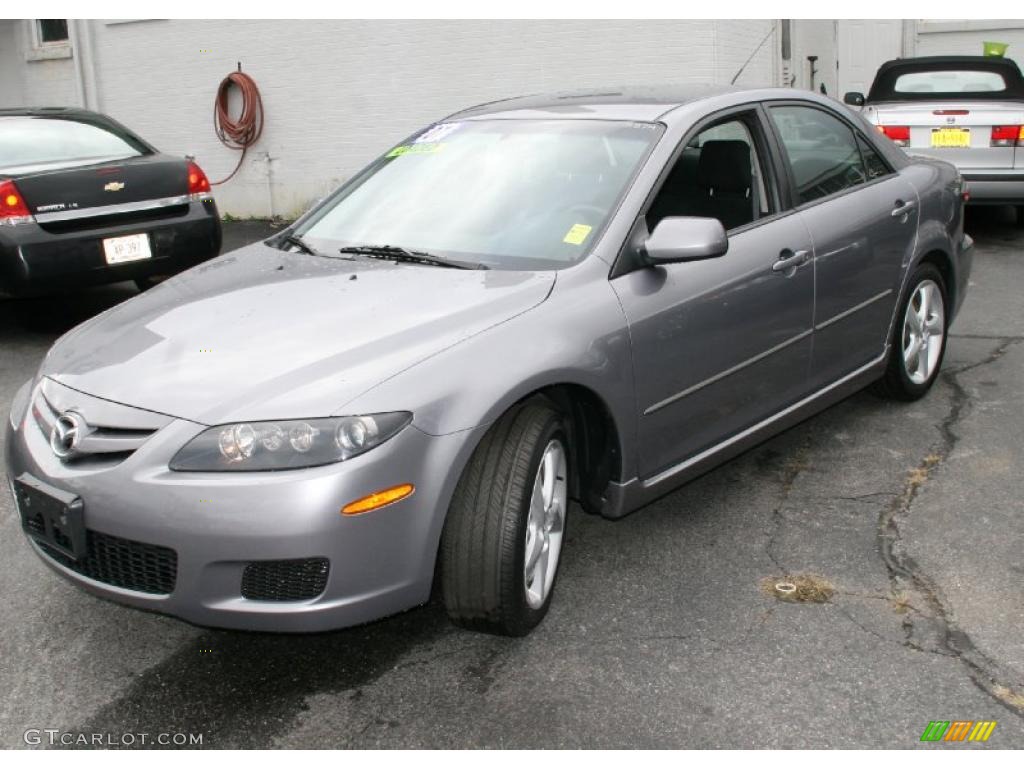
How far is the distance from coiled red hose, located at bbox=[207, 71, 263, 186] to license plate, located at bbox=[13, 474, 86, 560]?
31.1ft

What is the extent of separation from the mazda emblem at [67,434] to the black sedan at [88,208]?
13.3ft

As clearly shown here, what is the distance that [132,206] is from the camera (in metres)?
7.28

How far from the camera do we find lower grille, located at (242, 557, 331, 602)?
9.59 feet

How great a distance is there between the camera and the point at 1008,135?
8.95m

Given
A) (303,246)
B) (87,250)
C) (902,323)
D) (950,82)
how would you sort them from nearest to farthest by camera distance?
(303,246) → (902,323) → (87,250) → (950,82)

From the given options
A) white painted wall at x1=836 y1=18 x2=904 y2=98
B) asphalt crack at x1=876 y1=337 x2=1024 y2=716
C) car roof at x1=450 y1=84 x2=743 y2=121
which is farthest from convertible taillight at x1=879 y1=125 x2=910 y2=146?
white painted wall at x1=836 y1=18 x2=904 y2=98

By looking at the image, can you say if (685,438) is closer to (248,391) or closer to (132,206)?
(248,391)

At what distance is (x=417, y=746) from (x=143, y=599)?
802 mm

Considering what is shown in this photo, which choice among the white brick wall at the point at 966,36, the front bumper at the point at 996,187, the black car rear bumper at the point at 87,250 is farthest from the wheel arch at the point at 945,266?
the white brick wall at the point at 966,36

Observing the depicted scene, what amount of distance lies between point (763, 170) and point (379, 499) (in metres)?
2.27

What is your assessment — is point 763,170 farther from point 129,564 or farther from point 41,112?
point 41,112

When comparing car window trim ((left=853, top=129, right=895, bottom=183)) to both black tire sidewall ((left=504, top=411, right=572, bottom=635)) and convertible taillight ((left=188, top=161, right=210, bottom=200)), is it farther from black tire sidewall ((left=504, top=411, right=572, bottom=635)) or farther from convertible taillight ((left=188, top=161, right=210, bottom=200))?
convertible taillight ((left=188, top=161, right=210, bottom=200))

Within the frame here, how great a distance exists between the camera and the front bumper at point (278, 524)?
2.87m

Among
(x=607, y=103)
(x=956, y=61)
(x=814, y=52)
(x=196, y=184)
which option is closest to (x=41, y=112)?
(x=196, y=184)
